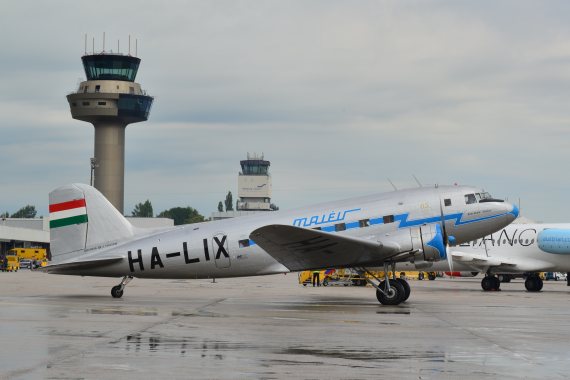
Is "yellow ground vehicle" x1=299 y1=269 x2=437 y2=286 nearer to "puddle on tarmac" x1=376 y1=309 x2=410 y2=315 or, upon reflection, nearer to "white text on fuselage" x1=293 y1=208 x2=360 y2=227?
"white text on fuselage" x1=293 y1=208 x2=360 y2=227

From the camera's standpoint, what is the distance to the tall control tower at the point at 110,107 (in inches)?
5025

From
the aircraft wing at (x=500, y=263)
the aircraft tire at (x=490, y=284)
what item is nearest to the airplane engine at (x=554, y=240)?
the aircraft wing at (x=500, y=263)

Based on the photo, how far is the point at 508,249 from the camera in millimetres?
45188

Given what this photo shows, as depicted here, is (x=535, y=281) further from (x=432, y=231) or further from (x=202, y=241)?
(x=202, y=241)

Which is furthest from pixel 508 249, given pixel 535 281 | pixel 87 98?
pixel 87 98

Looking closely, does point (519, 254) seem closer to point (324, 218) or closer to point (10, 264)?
point (324, 218)

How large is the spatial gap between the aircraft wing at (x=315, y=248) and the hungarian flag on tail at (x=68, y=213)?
836 cm

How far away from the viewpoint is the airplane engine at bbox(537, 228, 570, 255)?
140 feet

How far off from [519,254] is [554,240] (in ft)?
7.63

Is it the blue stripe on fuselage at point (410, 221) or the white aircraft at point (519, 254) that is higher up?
the blue stripe on fuselage at point (410, 221)

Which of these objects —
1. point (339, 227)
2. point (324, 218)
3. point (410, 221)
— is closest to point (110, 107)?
point (324, 218)

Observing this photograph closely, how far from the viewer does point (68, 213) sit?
31.2 m

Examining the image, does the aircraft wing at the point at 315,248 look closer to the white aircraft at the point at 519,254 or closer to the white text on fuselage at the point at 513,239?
the white aircraft at the point at 519,254

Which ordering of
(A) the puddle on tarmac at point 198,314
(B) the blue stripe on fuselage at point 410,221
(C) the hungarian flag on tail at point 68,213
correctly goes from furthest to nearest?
(C) the hungarian flag on tail at point 68,213 < (B) the blue stripe on fuselage at point 410,221 < (A) the puddle on tarmac at point 198,314
